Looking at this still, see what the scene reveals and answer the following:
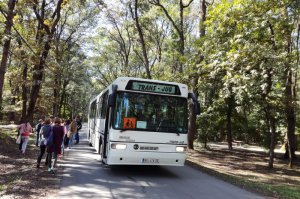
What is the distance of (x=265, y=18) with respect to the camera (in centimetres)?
1480

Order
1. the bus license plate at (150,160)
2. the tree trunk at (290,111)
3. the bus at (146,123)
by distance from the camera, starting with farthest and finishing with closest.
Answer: the tree trunk at (290,111)
the bus license plate at (150,160)
the bus at (146,123)

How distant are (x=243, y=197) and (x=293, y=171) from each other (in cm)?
1282

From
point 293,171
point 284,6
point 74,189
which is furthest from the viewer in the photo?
point 293,171

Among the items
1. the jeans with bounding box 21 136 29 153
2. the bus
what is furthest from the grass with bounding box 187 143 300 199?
the jeans with bounding box 21 136 29 153

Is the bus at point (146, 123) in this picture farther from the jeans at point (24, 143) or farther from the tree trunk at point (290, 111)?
the tree trunk at point (290, 111)

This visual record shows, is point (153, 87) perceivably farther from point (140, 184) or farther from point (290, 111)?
point (290, 111)

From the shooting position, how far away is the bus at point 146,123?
11.0 meters

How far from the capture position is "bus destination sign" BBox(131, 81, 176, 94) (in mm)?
11500

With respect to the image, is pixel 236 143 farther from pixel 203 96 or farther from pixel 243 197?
pixel 243 197

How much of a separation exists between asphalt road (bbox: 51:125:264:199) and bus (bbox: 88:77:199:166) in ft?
2.17

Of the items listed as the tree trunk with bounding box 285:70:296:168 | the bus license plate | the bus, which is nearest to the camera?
the bus

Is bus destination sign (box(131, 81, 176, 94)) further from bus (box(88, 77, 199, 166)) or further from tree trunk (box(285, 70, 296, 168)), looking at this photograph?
tree trunk (box(285, 70, 296, 168))

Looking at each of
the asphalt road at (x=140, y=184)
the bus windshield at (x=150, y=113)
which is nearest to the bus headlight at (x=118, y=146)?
the bus windshield at (x=150, y=113)

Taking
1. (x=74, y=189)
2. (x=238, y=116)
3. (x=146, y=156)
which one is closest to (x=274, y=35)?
(x=146, y=156)
